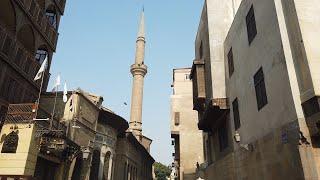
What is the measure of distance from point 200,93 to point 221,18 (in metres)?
5.02

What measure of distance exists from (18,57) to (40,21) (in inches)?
137

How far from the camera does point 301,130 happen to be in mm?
8727

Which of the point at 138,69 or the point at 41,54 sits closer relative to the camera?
the point at 41,54

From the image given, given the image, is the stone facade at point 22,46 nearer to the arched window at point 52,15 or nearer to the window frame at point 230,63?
the arched window at point 52,15

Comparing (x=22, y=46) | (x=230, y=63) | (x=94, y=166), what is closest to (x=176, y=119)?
(x=94, y=166)

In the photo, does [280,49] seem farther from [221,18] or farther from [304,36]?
[221,18]

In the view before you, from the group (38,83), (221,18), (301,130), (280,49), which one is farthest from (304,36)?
(38,83)

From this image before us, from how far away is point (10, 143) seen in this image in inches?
543

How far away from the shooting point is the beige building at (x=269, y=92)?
347 inches

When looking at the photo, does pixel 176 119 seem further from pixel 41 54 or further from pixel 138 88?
pixel 41 54

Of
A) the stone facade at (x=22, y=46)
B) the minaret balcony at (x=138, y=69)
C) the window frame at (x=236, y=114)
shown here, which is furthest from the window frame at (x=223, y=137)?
the minaret balcony at (x=138, y=69)

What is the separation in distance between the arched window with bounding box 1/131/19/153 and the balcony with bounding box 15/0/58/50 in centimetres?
715

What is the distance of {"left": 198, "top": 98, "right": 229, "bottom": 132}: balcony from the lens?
16828 millimetres

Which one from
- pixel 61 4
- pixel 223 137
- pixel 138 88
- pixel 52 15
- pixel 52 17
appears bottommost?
pixel 223 137
